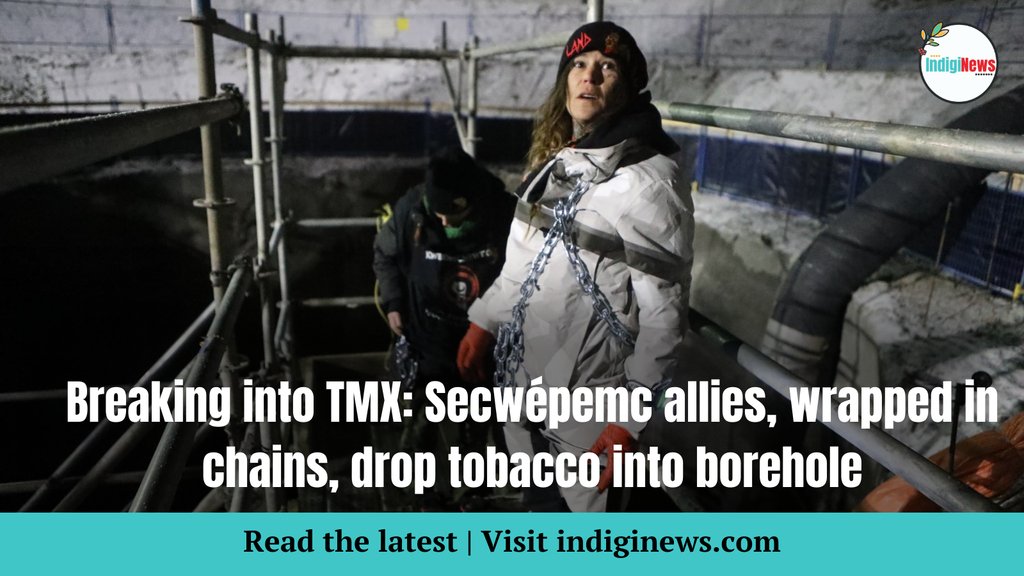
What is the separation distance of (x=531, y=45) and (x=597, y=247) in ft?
5.22

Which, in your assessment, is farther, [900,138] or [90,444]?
[90,444]

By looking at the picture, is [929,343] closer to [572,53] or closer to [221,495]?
[572,53]

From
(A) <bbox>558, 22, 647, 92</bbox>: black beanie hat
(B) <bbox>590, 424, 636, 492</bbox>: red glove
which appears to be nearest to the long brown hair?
(A) <bbox>558, 22, 647, 92</bbox>: black beanie hat

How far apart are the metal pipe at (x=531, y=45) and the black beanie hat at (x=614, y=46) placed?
434 millimetres

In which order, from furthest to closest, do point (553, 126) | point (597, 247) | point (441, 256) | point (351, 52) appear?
1. point (351, 52)
2. point (441, 256)
3. point (553, 126)
4. point (597, 247)

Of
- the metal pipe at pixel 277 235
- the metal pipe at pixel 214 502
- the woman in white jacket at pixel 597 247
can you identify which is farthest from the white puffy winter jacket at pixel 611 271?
the metal pipe at pixel 277 235

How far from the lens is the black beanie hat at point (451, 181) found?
3.09 m

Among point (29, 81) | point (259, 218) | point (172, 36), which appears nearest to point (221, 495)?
point (259, 218)

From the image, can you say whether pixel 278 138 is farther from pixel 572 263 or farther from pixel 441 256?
pixel 572 263

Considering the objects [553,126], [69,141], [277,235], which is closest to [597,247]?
[553,126]

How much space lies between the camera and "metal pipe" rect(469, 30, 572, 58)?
2.58m

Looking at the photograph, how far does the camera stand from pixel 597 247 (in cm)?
183

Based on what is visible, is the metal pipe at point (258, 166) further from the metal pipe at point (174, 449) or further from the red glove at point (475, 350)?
the metal pipe at point (174, 449)

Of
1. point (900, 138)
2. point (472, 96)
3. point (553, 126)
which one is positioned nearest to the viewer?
Result: point (900, 138)
